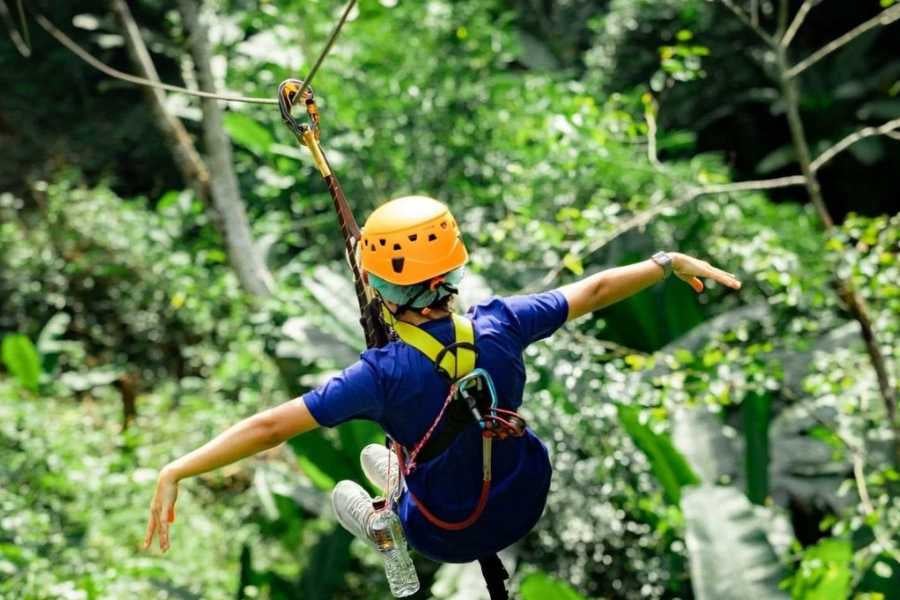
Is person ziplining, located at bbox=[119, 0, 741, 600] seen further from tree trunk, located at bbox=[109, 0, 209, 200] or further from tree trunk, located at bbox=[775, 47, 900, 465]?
tree trunk, located at bbox=[109, 0, 209, 200]

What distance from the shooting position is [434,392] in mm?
1936

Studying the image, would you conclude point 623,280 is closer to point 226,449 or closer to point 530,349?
point 226,449

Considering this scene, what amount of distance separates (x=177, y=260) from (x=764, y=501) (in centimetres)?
487

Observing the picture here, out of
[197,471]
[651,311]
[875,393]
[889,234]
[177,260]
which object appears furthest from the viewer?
[177,260]

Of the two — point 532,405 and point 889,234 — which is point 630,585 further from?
point 889,234

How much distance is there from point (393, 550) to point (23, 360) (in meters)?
5.94

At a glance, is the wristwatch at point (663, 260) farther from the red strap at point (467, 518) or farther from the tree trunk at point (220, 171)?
the tree trunk at point (220, 171)

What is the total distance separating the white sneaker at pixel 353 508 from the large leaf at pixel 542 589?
139 centimetres

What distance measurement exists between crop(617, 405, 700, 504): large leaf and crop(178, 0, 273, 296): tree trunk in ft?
8.67

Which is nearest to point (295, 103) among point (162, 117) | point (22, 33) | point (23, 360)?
point (22, 33)

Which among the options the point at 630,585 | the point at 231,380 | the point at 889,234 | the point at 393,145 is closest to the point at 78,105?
the point at 231,380

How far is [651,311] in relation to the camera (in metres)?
6.11

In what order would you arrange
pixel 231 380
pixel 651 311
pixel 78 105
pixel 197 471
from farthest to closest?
pixel 78 105 < pixel 231 380 < pixel 651 311 < pixel 197 471

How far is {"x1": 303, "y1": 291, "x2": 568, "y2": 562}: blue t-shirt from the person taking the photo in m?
1.93
